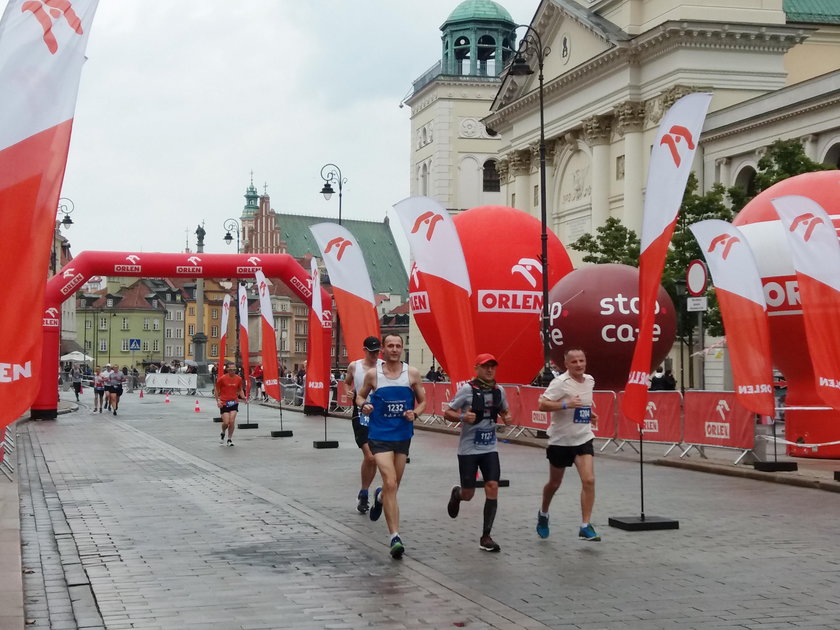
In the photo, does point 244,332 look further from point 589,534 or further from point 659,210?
point 589,534

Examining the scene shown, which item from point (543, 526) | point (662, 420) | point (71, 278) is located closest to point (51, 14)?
point (543, 526)

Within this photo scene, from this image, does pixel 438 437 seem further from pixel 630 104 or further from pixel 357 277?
pixel 630 104

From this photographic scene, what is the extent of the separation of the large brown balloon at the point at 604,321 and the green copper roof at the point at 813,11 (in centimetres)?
3717

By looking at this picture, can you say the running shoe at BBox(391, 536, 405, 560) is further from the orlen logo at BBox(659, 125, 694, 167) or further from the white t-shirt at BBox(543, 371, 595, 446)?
the orlen logo at BBox(659, 125, 694, 167)

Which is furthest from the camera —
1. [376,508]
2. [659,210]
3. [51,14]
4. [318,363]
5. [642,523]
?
[318,363]

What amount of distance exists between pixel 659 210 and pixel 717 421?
8910 mm

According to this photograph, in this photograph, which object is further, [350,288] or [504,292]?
[504,292]

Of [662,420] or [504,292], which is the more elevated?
[504,292]

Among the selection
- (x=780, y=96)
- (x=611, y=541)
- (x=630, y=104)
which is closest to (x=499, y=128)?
(x=630, y=104)

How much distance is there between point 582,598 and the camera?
368 inches

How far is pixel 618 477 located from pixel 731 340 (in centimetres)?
267

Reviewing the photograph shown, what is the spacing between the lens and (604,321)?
95.1 ft

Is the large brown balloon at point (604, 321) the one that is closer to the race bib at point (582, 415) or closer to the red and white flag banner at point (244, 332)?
the red and white flag banner at point (244, 332)

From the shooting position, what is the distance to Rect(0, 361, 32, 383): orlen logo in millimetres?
6594
